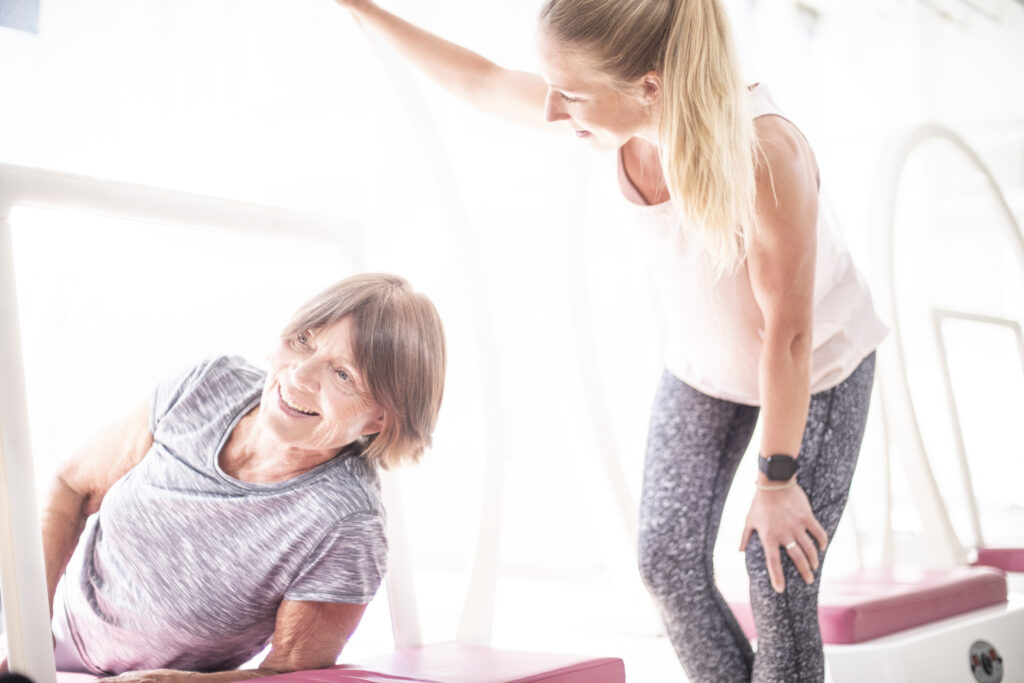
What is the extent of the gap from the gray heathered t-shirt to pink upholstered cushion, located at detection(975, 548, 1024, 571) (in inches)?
97.1

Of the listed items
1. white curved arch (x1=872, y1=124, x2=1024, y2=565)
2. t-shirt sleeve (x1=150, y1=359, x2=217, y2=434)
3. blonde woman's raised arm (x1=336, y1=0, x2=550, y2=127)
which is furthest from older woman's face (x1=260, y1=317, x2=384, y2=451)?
white curved arch (x1=872, y1=124, x2=1024, y2=565)

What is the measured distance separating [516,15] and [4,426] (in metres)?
2.87

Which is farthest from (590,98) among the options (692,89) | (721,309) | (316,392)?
(316,392)

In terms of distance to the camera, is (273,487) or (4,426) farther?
(273,487)

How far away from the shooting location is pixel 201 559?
131 centimetres

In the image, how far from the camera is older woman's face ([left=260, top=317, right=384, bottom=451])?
1355 mm

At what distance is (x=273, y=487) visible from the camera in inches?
53.3

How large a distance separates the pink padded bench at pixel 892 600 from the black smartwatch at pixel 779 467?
1.72 ft

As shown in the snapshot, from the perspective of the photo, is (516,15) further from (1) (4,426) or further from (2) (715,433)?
(1) (4,426)

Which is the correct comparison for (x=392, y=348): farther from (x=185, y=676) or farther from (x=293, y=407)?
(x=185, y=676)

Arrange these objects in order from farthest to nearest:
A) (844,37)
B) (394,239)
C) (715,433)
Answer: (844,37) < (394,239) < (715,433)

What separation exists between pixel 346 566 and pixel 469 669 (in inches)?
10.3

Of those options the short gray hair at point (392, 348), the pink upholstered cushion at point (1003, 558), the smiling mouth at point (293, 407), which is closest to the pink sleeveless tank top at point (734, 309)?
the short gray hair at point (392, 348)

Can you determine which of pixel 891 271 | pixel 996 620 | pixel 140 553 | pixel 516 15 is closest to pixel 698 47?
pixel 140 553
